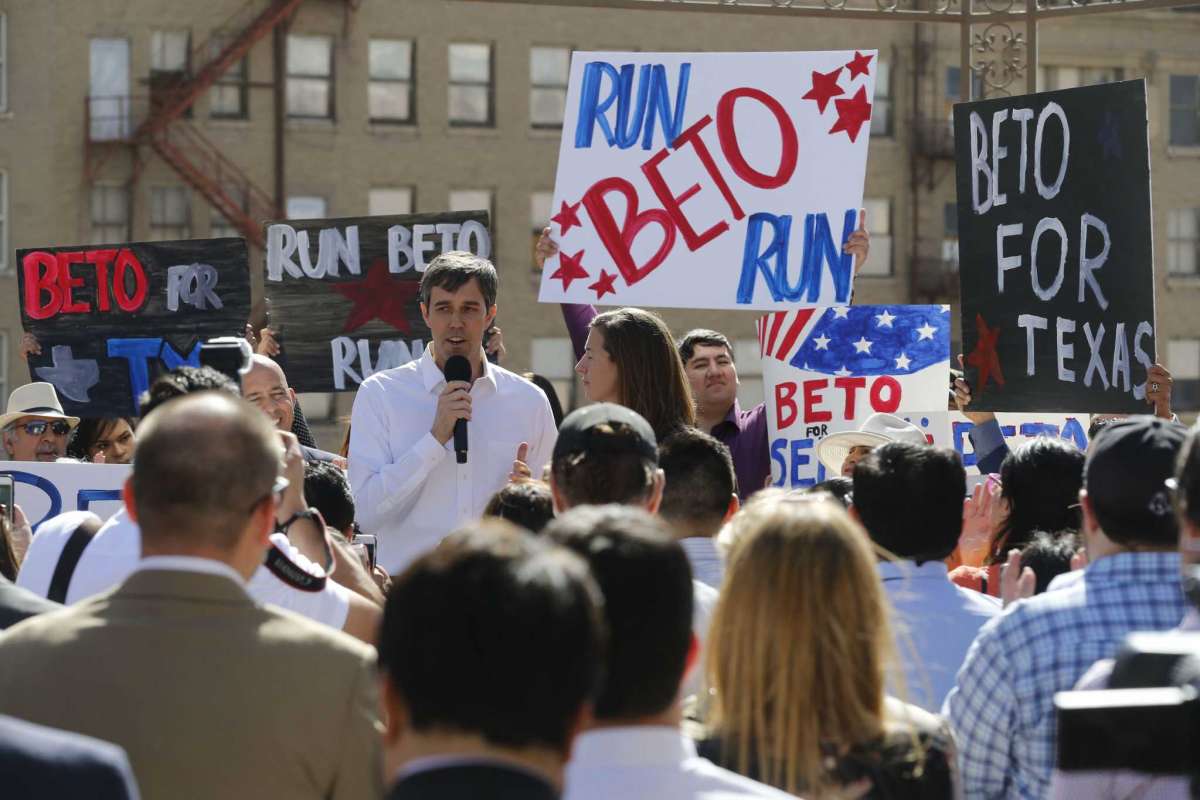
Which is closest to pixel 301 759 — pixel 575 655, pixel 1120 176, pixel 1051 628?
pixel 575 655

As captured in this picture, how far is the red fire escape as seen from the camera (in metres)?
→ 32.3

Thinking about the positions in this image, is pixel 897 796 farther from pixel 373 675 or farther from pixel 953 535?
pixel 953 535

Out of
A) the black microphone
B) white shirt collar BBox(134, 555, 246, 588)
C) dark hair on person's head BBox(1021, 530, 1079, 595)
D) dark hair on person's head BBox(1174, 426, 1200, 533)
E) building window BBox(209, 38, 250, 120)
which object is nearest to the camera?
white shirt collar BBox(134, 555, 246, 588)

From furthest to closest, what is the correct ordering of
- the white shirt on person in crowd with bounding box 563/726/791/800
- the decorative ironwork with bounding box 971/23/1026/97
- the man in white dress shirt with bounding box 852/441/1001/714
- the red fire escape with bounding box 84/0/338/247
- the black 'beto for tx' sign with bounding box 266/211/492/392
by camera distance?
the red fire escape with bounding box 84/0/338/247 → the black 'beto for tx' sign with bounding box 266/211/492/392 → the decorative ironwork with bounding box 971/23/1026/97 → the man in white dress shirt with bounding box 852/441/1001/714 → the white shirt on person in crowd with bounding box 563/726/791/800

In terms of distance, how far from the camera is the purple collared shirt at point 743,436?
278 inches

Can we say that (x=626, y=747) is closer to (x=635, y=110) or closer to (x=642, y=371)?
(x=642, y=371)

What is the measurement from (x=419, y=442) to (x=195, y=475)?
3156 mm

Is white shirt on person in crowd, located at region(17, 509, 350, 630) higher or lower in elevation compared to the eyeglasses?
lower

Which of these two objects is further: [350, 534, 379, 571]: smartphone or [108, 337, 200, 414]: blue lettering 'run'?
[108, 337, 200, 414]: blue lettering 'run'

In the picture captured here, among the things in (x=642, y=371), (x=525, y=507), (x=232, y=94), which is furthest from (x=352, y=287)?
(x=232, y=94)

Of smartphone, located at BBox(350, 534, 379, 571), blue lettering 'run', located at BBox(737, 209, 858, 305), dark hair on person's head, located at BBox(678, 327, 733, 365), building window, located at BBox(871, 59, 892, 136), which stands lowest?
smartphone, located at BBox(350, 534, 379, 571)

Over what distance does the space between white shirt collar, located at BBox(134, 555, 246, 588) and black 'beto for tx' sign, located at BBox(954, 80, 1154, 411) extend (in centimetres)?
500

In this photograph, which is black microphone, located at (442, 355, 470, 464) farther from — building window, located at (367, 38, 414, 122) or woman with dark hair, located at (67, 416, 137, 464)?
building window, located at (367, 38, 414, 122)

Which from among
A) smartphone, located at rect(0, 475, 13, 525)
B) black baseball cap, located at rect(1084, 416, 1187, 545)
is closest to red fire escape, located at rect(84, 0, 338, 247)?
smartphone, located at rect(0, 475, 13, 525)
